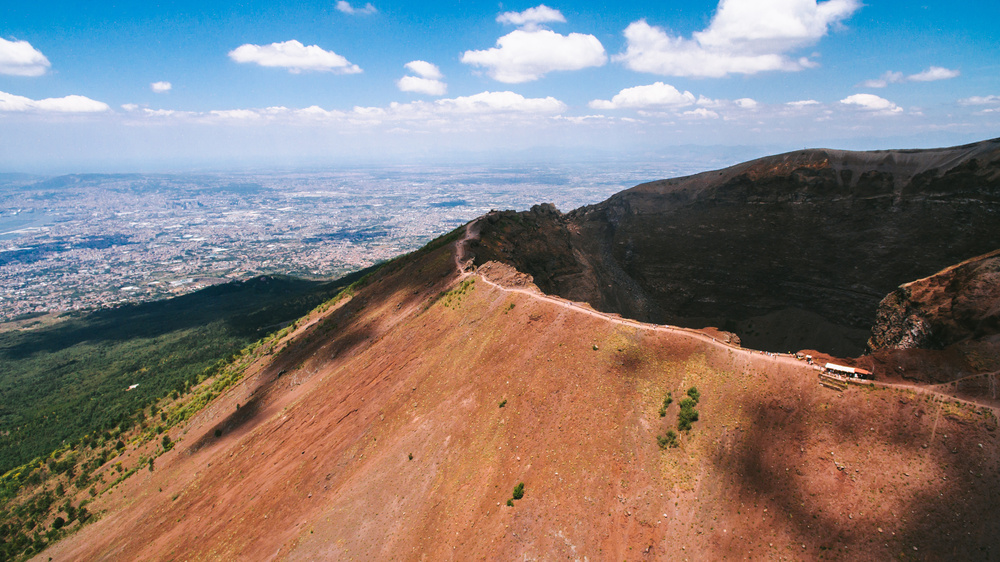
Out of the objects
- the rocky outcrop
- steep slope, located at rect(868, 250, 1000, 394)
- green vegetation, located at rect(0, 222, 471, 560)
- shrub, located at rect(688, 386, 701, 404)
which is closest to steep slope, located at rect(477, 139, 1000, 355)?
green vegetation, located at rect(0, 222, 471, 560)

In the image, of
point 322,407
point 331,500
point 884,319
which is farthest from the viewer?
point 322,407

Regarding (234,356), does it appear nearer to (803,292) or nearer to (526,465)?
(526,465)

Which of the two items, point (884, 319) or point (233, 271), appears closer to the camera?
point (884, 319)

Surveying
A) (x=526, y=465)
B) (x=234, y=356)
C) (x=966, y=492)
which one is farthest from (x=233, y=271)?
(x=966, y=492)

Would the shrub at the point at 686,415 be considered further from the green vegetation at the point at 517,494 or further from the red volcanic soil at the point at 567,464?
the green vegetation at the point at 517,494

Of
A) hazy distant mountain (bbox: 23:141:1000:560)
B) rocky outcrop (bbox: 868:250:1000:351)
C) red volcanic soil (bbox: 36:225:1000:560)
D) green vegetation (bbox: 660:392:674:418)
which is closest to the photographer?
red volcanic soil (bbox: 36:225:1000:560)

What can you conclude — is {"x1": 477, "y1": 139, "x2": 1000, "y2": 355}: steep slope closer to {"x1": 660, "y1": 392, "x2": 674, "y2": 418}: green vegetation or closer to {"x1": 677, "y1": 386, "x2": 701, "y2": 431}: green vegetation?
{"x1": 660, "y1": 392, "x2": 674, "y2": 418}: green vegetation

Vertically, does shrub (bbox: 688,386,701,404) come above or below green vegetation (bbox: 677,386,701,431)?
above
